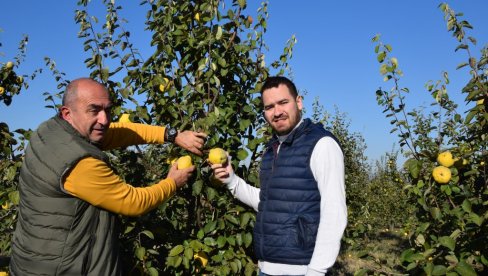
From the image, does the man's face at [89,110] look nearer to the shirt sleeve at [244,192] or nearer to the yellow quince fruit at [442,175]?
the shirt sleeve at [244,192]

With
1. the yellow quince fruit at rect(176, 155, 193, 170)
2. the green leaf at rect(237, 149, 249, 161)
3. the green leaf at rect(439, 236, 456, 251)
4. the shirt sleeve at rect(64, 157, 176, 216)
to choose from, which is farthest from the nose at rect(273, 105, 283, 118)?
the green leaf at rect(439, 236, 456, 251)

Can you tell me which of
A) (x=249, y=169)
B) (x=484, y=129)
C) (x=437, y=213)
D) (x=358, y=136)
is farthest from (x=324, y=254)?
(x=358, y=136)

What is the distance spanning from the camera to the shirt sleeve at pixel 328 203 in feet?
6.41

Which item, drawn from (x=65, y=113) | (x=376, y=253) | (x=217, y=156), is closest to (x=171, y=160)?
(x=217, y=156)

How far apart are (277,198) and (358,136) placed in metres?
9.30

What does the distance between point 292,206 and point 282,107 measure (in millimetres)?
586

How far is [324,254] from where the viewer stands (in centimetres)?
196

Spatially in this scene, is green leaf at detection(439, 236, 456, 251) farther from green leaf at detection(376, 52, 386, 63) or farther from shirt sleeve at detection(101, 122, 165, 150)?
shirt sleeve at detection(101, 122, 165, 150)

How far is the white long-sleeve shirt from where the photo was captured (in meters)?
1.96

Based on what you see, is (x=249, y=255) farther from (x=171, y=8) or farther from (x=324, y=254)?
(x=171, y=8)

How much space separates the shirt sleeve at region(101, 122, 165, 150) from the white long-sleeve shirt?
4.01ft

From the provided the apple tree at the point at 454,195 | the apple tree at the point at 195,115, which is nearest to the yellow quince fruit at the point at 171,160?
the apple tree at the point at 195,115

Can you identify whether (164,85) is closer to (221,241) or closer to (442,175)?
(221,241)

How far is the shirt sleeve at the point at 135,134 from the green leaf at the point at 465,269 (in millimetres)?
1989
